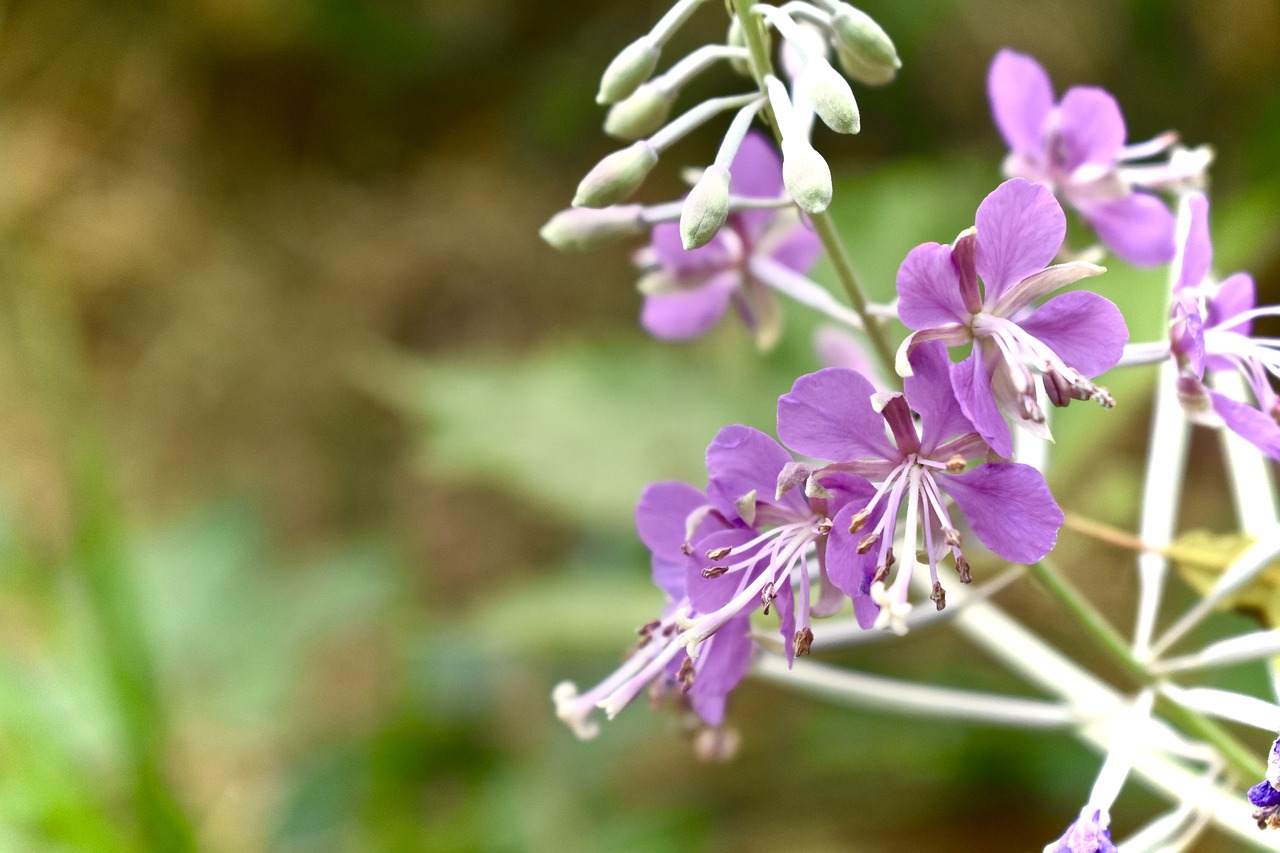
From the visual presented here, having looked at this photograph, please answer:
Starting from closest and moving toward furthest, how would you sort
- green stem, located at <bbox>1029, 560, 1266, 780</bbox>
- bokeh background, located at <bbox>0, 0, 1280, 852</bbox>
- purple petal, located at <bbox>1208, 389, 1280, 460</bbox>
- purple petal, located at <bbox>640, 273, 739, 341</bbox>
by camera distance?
1. purple petal, located at <bbox>1208, 389, 1280, 460</bbox>
2. green stem, located at <bbox>1029, 560, 1266, 780</bbox>
3. purple petal, located at <bbox>640, 273, 739, 341</bbox>
4. bokeh background, located at <bbox>0, 0, 1280, 852</bbox>

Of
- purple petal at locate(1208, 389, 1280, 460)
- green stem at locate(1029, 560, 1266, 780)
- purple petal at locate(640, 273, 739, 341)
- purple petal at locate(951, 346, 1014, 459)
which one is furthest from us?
purple petal at locate(640, 273, 739, 341)

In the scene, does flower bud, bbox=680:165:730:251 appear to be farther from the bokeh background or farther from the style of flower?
the bokeh background

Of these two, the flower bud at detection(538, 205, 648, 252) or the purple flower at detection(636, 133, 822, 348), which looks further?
the purple flower at detection(636, 133, 822, 348)

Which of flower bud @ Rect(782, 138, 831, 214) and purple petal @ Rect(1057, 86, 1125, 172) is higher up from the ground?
purple petal @ Rect(1057, 86, 1125, 172)

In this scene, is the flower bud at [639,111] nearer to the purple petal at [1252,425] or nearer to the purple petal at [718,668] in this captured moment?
the purple petal at [718,668]

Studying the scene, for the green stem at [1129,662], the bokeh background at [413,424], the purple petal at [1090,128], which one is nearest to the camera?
the green stem at [1129,662]

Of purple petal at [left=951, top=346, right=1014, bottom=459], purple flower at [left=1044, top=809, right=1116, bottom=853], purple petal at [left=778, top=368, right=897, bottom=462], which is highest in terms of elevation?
purple petal at [left=778, top=368, right=897, bottom=462]

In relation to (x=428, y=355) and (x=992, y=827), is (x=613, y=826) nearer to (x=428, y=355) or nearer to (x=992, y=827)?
(x=992, y=827)

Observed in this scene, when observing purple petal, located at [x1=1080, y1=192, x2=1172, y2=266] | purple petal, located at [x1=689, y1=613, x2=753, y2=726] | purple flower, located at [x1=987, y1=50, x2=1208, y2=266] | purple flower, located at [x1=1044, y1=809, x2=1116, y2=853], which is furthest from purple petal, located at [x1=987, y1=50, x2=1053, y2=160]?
purple flower, located at [x1=1044, y1=809, x2=1116, y2=853]

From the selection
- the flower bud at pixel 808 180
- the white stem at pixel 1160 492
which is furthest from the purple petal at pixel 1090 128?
the flower bud at pixel 808 180
